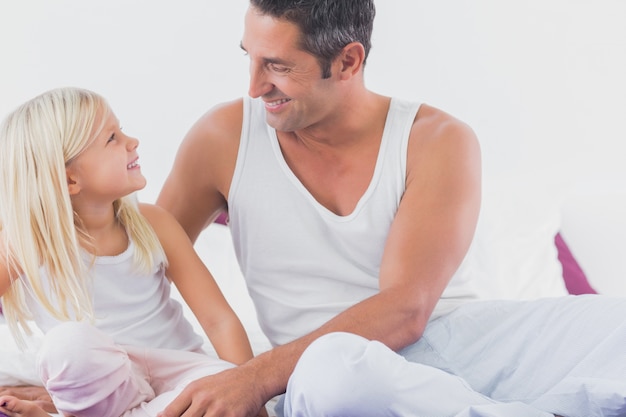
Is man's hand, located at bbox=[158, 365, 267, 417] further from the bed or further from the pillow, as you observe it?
the pillow

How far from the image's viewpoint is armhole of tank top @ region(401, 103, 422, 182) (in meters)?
2.32

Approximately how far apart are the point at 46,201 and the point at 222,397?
55cm

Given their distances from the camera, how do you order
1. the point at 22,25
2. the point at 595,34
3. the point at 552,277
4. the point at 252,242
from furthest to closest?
the point at 595,34
the point at 22,25
the point at 552,277
the point at 252,242

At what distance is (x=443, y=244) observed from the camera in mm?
2217

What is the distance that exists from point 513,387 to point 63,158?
3.21ft

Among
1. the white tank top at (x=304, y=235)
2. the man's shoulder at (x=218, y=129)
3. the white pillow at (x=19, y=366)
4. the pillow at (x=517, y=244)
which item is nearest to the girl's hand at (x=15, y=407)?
the white pillow at (x=19, y=366)

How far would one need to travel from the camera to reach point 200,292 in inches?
87.5

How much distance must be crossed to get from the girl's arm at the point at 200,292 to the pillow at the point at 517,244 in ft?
2.95

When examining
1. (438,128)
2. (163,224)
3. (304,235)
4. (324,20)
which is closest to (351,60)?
(324,20)

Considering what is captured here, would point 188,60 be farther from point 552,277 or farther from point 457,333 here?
point 457,333

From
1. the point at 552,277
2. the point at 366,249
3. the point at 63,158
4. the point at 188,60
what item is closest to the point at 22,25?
the point at 188,60

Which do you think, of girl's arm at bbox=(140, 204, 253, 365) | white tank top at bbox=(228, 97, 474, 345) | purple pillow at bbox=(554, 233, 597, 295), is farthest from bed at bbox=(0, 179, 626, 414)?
→ girl's arm at bbox=(140, 204, 253, 365)

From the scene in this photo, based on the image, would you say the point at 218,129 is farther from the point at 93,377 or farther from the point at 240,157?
the point at 93,377

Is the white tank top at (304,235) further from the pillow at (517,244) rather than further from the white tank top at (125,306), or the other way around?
the pillow at (517,244)
